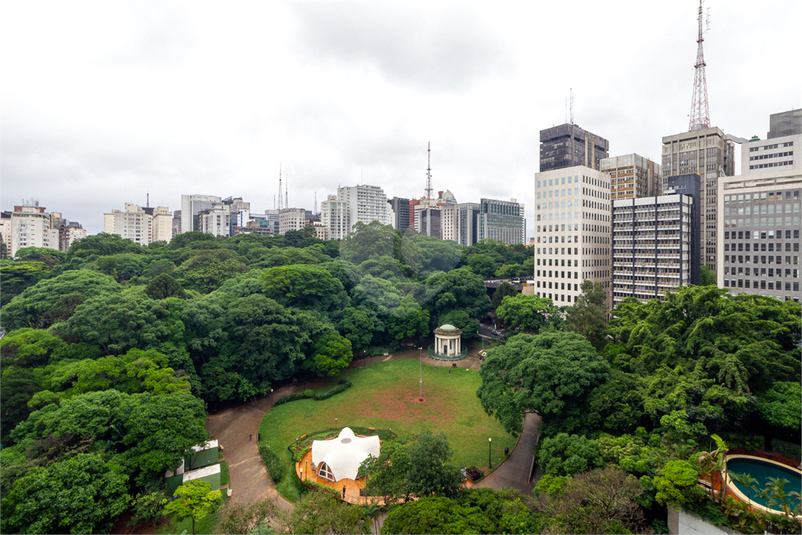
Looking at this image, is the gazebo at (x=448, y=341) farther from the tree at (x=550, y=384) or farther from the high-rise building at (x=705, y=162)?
the high-rise building at (x=705, y=162)

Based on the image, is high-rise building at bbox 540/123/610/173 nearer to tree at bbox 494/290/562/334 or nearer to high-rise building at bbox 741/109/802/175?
high-rise building at bbox 741/109/802/175

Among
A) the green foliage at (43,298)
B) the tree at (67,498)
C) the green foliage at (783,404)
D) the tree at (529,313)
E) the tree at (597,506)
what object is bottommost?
the tree at (67,498)

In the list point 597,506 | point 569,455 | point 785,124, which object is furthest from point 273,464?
point 785,124

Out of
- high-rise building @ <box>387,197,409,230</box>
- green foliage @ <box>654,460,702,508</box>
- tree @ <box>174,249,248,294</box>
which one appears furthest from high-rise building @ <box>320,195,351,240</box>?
green foliage @ <box>654,460,702,508</box>

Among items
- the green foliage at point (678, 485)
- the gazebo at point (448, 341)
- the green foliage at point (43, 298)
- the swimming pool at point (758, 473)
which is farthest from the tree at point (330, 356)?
the swimming pool at point (758, 473)

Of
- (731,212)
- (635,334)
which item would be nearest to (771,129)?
(731,212)

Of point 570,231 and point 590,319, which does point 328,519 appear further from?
point 570,231
